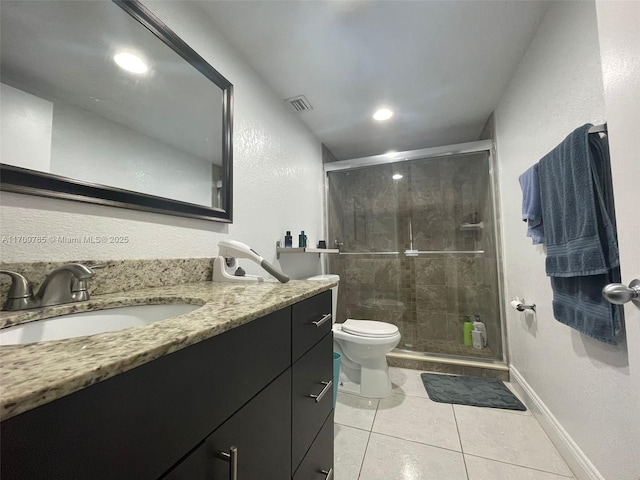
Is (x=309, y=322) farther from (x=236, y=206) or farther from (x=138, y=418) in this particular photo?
(x=236, y=206)

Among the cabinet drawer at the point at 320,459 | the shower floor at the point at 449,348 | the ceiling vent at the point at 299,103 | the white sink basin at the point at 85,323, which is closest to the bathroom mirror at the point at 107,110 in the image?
the white sink basin at the point at 85,323

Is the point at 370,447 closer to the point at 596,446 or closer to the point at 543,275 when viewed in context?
the point at 596,446

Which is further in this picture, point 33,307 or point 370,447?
point 370,447

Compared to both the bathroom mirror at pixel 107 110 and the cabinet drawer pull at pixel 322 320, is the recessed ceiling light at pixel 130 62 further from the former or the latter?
the cabinet drawer pull at pixel 322 320

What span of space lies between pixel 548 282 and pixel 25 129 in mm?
2076

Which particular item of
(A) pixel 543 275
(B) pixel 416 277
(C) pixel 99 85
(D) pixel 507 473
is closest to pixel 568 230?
(A) pixel 543 275

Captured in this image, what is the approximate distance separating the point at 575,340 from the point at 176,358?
1511 mm

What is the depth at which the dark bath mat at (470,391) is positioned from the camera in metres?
1.56

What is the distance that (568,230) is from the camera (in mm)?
1003

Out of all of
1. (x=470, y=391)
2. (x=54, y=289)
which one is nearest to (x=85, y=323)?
(x=54, y=289)

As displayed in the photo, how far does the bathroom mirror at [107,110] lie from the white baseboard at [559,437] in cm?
184

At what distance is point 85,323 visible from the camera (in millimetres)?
606

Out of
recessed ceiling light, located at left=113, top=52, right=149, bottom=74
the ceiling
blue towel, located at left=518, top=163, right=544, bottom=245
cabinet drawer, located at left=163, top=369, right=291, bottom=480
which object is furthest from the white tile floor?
the ceiling

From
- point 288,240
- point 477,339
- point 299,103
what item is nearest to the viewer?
point 288,240
